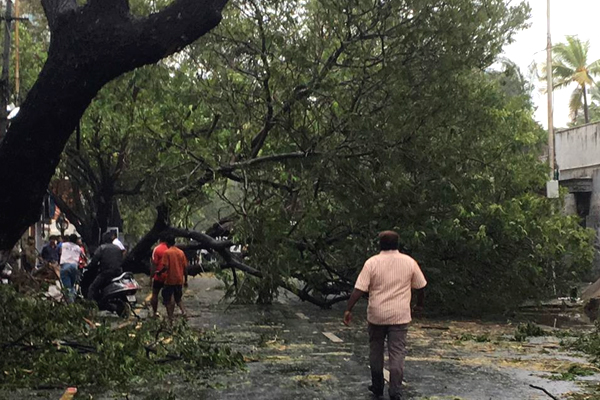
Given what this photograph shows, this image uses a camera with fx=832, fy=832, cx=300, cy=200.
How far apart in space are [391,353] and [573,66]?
42157mm

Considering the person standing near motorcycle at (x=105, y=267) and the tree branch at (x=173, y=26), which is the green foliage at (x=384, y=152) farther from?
the tree branch at (x=173, y=26)

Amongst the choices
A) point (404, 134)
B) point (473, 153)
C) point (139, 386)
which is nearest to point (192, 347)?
point (139, 386)

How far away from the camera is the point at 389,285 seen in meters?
8.51

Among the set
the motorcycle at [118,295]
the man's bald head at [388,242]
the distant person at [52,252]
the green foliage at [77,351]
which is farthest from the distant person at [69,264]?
the man's bald head at [388,242]

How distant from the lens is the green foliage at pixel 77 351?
8.86 m

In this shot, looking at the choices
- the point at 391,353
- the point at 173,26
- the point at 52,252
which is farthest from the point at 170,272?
the point at 52,252

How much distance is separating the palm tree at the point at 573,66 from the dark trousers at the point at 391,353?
39.7 meters

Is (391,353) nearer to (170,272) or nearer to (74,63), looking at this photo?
(74,63)

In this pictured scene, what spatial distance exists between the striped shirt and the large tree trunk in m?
2.98

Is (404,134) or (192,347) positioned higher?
(404,134)

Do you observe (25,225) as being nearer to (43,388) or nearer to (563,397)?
(43,388)

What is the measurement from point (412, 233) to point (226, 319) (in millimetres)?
4212

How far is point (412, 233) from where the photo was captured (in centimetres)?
1667

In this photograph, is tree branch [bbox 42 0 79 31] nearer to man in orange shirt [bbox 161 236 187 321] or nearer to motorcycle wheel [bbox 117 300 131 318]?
man in orange shirt [bbox 161 236 187 321]
